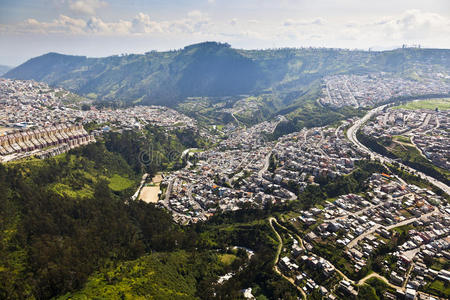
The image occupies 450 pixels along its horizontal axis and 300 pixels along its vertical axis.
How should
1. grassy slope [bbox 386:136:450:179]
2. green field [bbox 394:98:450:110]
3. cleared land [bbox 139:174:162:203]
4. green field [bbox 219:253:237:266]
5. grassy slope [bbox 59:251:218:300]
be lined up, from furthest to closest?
1. green field [bbox 394:98:450:110]
2. cleared land [bbox 139:174:162:203]
3. grassy slope [bbox 386:136:450:179]
4. green field [bbox 219:253:237:266]
5. grassy slope [bbox 59:251:218:300]

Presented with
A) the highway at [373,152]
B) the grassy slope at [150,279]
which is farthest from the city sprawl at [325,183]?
the grassy slope at [150,279]

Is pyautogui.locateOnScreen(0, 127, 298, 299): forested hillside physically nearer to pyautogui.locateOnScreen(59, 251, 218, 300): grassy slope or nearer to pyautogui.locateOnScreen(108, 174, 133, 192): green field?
pyautogui.locateOnScreen(59, 251, 218, 300): grassy slope

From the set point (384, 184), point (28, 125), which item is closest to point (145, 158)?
point (28, 125)

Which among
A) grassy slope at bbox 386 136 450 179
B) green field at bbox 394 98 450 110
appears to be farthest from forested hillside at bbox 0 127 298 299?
green field at bbox 394 98 450 110

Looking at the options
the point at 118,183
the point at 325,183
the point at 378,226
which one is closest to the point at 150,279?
the point at 378,226

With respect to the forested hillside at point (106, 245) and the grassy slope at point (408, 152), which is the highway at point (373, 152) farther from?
the forested hillside at point (106, 245)
